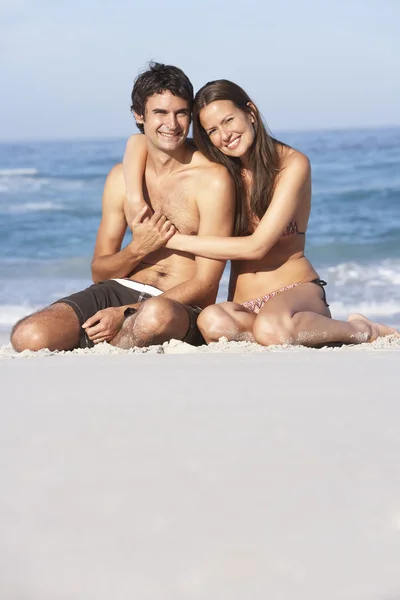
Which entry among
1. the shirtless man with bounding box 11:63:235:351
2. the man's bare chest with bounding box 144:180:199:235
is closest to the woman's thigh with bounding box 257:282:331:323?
the shirtless man with bounding box 11:63:235:351

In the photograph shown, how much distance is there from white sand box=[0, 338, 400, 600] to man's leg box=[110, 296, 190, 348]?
1.19 m

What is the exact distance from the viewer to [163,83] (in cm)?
512

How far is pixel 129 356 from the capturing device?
182 inches

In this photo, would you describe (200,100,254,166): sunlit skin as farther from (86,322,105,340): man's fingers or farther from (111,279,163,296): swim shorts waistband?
(86,322,105,340): man's fingers

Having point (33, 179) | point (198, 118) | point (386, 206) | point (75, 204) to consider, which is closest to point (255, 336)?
point (198, 118)

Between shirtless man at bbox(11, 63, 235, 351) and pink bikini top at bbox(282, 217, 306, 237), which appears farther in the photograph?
pink bikini top at bbox(282, 217, 306, 237)

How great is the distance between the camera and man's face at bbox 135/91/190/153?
511 centimetres

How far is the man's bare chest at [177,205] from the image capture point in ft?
17.3

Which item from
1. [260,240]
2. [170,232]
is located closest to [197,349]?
[260,240]

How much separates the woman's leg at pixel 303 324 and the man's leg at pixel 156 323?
0.41 m

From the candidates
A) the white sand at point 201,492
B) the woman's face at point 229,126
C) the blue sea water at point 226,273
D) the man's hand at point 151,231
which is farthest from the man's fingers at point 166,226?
the blue sea water at point 226,273

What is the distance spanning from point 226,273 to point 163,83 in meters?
6.40

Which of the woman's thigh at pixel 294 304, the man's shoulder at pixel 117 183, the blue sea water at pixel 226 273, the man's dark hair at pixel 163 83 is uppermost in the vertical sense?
the man's dark hair at pixel 163 83

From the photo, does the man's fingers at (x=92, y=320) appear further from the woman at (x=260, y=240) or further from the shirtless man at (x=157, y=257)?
the woman at (x=260, y=240)
